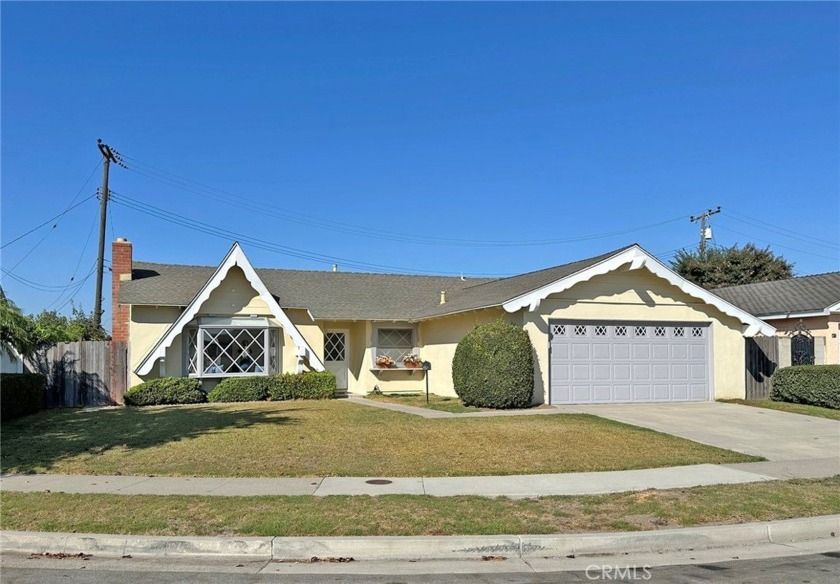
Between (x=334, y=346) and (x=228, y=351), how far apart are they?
4.31 metres

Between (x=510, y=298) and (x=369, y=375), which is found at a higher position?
(x=510, y=298)

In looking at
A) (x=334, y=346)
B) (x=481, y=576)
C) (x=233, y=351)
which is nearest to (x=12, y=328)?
(x=233, y=351)

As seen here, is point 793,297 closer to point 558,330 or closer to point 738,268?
point 558,330

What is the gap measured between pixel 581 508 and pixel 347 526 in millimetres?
2794

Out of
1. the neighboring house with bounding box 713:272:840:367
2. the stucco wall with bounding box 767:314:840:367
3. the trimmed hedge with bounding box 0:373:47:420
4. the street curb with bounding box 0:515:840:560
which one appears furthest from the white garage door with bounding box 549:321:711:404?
the trimmed hedge with bounding box 0:373:47:420

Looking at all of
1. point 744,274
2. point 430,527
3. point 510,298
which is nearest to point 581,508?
point 430,527

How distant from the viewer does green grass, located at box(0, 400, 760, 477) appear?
34.5ft

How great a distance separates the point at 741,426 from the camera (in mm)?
15484

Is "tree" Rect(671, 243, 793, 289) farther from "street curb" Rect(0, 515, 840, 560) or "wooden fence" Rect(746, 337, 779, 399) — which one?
"street curb" Rect(0, 515, 840, 560)

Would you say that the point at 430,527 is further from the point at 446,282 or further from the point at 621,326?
the point at 446,282

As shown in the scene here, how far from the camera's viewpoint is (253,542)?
6.71 meters

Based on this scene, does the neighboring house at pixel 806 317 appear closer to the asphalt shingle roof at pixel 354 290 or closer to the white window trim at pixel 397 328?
the asphalt shingle roof at pixel 354 290

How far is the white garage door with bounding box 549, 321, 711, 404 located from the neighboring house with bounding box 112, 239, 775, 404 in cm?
3

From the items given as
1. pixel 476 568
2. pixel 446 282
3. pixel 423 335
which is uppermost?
pixel 446 282
